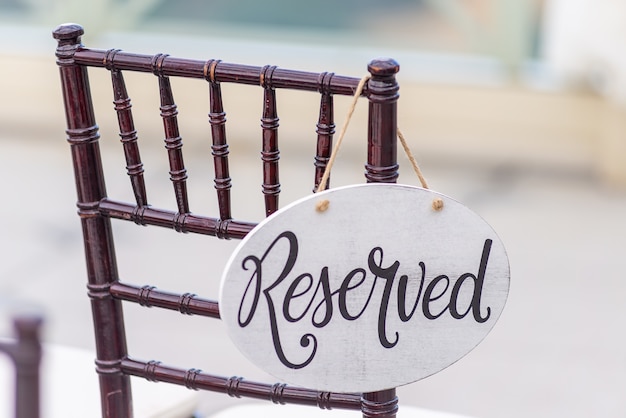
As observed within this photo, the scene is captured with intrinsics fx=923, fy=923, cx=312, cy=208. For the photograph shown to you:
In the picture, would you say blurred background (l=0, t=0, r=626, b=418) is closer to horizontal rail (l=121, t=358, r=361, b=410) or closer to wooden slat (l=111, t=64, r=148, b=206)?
horizontal rail (l=121, t=358, r=361, b=410)

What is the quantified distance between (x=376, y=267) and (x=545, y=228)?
7.75ft

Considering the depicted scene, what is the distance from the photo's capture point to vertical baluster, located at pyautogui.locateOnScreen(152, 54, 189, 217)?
0.84 m

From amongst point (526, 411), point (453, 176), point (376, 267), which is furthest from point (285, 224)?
point (453, 176)

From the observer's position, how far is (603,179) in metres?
3.41

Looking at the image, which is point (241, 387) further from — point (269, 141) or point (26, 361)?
point (26, 361)

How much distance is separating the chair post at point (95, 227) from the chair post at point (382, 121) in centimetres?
29

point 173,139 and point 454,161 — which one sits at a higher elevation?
point 454,161

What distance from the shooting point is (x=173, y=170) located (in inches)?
34.9

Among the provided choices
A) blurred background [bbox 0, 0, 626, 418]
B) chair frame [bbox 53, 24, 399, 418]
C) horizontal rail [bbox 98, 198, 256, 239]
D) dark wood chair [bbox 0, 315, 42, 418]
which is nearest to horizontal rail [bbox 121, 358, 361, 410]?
chair frame [bbox 53, 24, 399, 418]

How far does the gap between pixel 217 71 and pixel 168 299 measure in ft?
0.82

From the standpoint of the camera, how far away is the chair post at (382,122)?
747mm

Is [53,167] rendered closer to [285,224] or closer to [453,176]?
[453,176]

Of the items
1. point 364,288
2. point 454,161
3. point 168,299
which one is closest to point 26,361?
point 364,288

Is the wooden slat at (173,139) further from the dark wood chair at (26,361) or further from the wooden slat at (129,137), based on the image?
the dark wood chair at (26,361)
